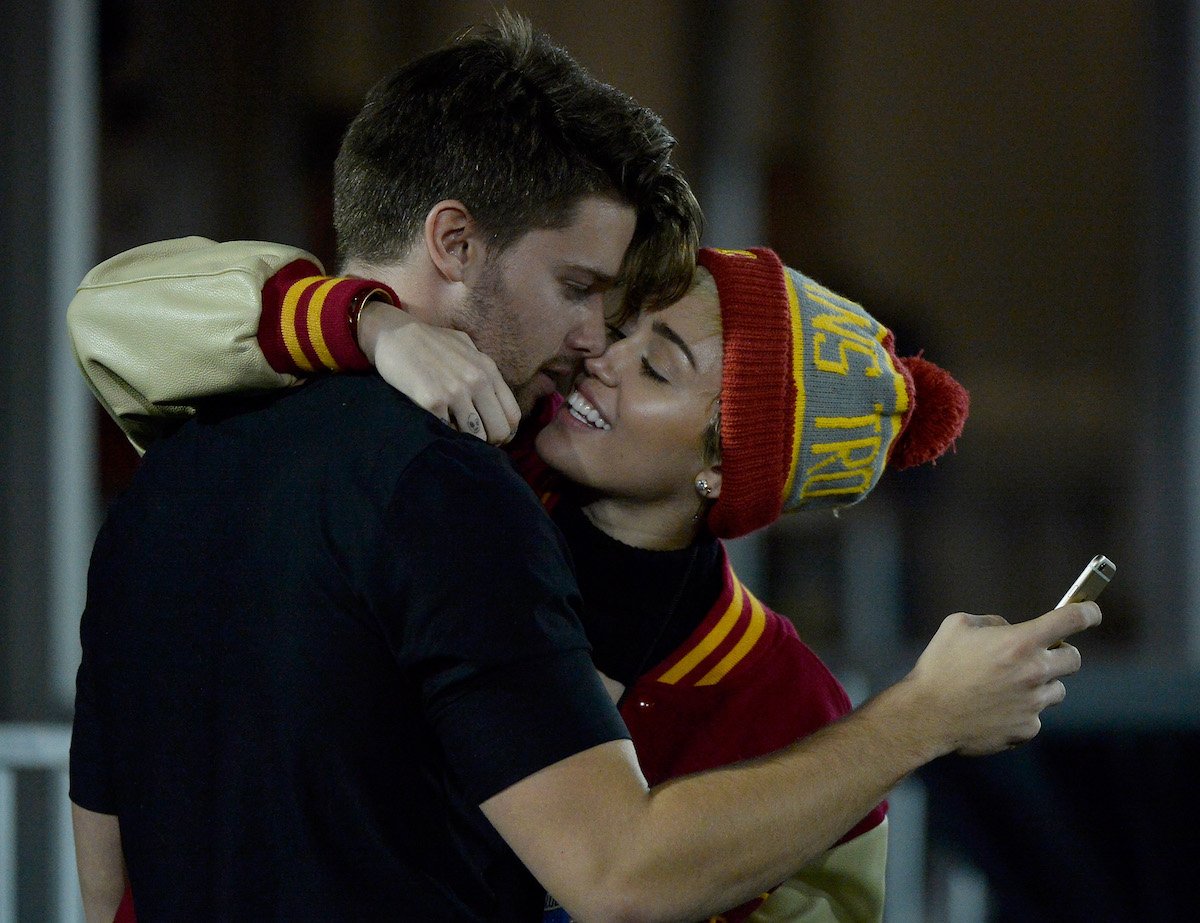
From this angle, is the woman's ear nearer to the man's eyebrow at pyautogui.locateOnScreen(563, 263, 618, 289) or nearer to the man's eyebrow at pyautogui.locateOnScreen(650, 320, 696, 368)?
the man's eyebrow at pyautogui.locateOnScreen(650, 320, 696, 368)

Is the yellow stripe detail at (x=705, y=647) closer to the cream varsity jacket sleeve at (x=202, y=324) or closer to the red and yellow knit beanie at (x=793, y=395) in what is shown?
the red and yellow knit beanie at (x=793, y=395)

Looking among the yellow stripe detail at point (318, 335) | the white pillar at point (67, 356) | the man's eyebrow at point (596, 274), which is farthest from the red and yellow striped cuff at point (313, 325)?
the white pillar at point (67, 356)

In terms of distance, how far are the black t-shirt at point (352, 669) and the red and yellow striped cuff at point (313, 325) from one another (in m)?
0.03

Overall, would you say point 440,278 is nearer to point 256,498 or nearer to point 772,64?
point 256,498

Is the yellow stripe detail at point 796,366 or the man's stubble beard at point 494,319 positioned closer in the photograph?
the man's stubble beard at point 494,319

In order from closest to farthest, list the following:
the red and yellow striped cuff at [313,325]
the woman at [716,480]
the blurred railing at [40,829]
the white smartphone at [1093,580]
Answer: the red and yellow striped cuff at [313,325] → the white smartphone at [1093,580] → the woman at [716,480] → the blurred railing at [40,829]

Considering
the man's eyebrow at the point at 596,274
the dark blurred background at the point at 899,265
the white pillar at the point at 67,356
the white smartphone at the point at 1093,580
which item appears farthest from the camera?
the white pillar at the point at 67,356

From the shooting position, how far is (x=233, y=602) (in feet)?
3.61

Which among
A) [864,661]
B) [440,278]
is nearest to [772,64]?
[864,661]

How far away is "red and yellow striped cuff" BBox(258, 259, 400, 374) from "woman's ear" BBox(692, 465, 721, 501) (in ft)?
1.86

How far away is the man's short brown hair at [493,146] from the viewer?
1.35 m

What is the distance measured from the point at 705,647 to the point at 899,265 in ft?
16.1

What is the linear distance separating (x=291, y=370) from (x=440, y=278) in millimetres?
219

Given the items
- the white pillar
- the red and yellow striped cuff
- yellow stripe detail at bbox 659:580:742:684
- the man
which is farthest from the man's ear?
the white pillar
